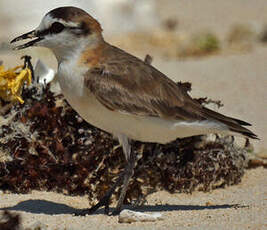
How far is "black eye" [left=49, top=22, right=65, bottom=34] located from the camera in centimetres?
476

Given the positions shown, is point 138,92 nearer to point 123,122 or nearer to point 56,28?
point 123,122

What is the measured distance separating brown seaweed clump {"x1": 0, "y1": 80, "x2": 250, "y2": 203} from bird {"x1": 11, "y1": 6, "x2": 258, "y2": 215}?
55 centimetres

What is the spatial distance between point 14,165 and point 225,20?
1002cm

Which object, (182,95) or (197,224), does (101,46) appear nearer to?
(182,95)

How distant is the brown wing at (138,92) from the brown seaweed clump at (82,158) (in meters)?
0.69

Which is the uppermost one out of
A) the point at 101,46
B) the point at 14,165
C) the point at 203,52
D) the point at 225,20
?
the point at 225,20

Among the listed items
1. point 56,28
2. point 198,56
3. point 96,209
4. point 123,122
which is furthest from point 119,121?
point 198,56

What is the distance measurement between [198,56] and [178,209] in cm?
607

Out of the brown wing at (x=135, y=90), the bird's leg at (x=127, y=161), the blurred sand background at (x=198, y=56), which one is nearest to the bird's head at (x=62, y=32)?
the brown wing at (x=135, y=90)

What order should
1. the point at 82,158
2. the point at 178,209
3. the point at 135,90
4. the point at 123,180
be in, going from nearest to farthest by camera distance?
1. the point at 135,90
2. the point at 178,209
3. the point at 123,180
4. the point at 82,158

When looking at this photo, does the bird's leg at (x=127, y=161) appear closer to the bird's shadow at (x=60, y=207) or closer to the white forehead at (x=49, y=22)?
the bird's shadow at (x=60, y=207)

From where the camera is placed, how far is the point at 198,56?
35.4ft

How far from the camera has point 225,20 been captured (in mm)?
14586

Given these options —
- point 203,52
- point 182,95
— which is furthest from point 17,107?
point 203,52
